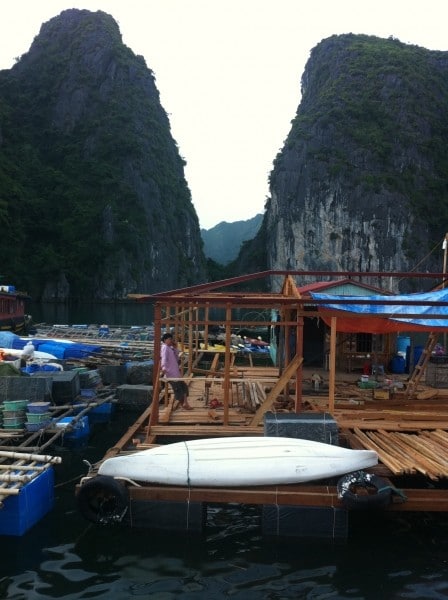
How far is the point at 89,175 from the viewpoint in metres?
101

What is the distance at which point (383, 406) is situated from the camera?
1138cm

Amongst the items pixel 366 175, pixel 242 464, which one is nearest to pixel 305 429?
pixel 242 464

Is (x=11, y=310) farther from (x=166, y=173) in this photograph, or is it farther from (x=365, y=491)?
(x=166, y=173)

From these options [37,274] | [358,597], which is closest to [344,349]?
[358,597]

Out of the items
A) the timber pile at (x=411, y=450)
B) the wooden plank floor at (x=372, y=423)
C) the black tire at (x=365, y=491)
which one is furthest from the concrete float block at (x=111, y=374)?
the black tire at (x=365, y=491)

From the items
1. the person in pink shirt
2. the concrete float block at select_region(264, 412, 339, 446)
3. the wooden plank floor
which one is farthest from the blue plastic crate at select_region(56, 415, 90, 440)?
the concrete float block at select_region(264, 412, 339, 446)

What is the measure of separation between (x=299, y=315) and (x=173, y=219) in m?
104

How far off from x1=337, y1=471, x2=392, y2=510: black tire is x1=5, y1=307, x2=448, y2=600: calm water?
0.70m

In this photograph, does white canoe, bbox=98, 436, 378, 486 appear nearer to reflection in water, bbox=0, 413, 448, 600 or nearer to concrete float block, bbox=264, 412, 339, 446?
concrete float block, bbox=264, 412, 339, 446

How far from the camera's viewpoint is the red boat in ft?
105

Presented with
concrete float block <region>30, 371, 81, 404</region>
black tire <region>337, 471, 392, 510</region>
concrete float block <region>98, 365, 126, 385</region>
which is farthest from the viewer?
concrete float block <region>98, 365, 126, 385</region>

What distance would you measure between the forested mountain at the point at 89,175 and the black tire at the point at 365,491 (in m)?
74.0

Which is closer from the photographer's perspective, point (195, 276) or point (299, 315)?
point (299, 315)

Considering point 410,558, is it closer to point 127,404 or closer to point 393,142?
point 127,404
